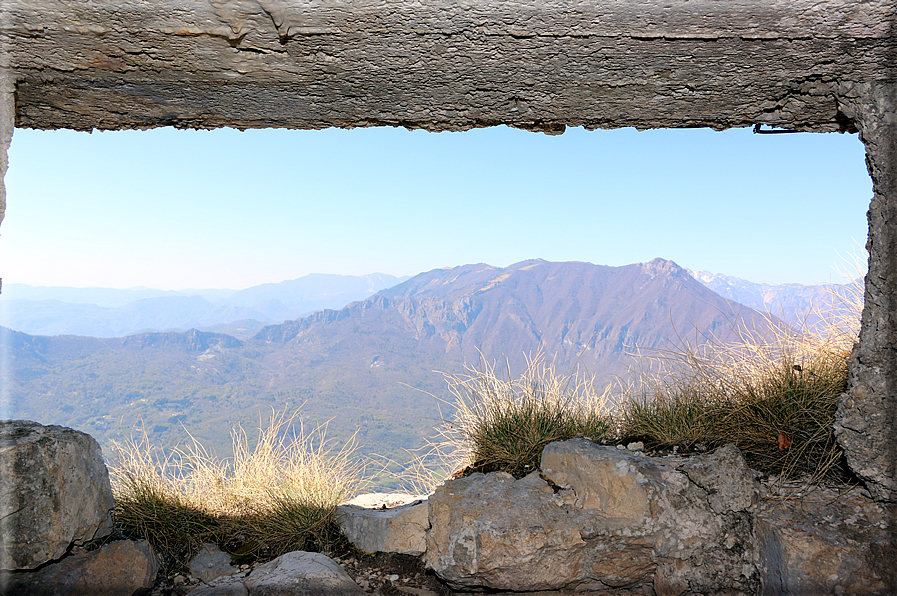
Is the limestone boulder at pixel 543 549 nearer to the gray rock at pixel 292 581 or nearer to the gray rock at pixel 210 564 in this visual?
the gray rock at pixel 292 581

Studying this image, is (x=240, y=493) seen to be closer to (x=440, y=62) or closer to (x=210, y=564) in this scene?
(x=210, y=564)

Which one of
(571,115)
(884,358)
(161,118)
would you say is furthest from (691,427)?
(161,118)

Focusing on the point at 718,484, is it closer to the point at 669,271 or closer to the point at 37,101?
the point at 37,101

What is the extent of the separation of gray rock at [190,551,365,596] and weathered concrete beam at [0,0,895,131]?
2.17 metres

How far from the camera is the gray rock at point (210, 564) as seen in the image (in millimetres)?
2611

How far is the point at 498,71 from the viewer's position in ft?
5.60

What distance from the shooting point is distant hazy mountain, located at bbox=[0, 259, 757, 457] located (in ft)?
208

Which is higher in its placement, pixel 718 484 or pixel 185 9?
pixel 185 9

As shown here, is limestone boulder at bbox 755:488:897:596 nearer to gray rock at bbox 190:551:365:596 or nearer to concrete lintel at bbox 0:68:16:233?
gray rock at bbox 190:551:365:596

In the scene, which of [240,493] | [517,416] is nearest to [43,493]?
[240,493]

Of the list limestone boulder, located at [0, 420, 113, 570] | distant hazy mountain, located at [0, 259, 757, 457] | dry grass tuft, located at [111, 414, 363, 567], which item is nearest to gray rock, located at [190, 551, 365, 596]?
dry grass tuft, located at [111, 414, 363, 567]

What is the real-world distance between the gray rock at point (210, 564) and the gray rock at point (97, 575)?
0.20m

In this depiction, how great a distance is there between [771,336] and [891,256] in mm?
1439

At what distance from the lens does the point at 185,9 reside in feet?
4.47
